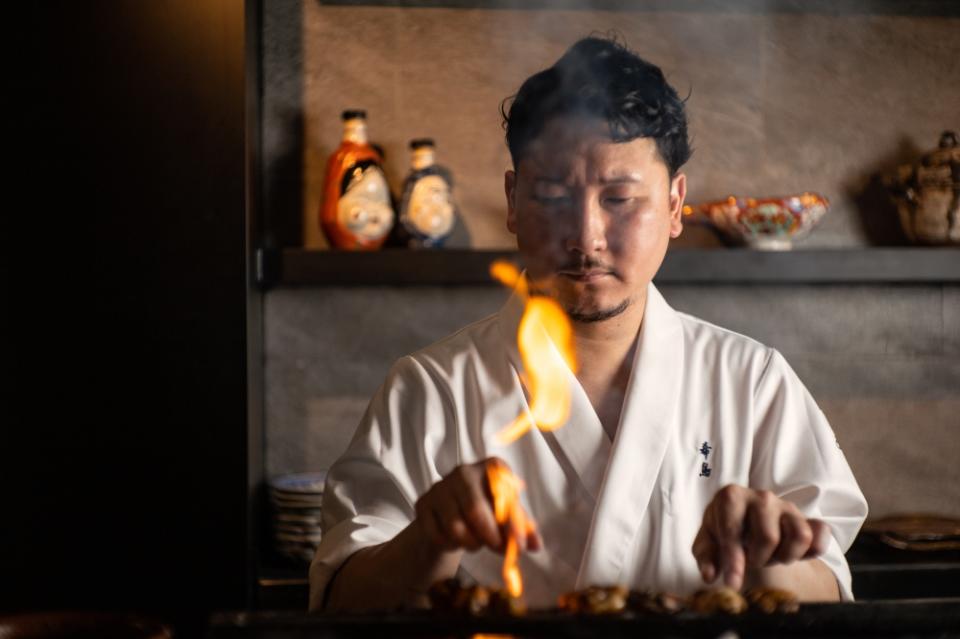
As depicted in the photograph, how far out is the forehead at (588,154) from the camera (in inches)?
64.6

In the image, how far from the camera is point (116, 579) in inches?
102

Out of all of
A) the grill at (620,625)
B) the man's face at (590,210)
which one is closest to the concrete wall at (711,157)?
the man's face at (590,210)

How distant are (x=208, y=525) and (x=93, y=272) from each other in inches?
28.4

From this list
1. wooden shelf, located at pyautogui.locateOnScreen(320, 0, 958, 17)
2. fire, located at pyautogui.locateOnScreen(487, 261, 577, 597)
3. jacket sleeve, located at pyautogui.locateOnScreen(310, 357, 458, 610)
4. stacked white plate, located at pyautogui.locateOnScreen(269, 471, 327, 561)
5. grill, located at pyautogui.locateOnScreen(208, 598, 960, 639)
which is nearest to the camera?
grill, located at pyautogui.locateOnScreen(208, 598, 960, 639)

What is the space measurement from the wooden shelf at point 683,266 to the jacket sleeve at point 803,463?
0.96 m

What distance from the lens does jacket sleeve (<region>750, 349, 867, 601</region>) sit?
1668mm

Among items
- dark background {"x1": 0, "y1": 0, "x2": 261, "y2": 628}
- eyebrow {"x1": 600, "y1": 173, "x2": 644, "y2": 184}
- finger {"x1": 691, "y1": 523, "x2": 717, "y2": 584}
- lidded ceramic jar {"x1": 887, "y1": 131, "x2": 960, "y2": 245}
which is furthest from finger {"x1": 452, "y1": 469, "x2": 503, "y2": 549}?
lidded ceramic jar {"x1": 887, "y1": 131, "x2": 960, "y2": 245}

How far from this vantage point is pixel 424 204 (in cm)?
283

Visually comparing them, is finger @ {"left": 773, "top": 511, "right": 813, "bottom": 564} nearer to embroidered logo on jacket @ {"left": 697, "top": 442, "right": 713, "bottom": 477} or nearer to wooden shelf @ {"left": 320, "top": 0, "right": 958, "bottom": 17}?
embroidered logo on jacket @ {"left": 697, "top": 442, "right": 713, "bottom": 477}

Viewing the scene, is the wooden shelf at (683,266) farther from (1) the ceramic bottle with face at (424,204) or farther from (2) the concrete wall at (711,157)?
(2) the concrete wall at (711,157)

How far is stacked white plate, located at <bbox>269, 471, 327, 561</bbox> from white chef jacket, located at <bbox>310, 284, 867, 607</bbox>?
101 cm

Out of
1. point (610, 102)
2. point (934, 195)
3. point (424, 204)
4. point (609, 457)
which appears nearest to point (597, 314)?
point (609, 457)

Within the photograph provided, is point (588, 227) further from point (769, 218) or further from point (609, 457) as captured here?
point (769, 218)

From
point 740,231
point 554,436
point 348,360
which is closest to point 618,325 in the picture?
point 554,436
